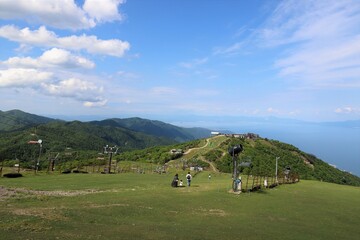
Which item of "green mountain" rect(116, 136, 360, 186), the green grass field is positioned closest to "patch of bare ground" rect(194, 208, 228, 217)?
the green grass field

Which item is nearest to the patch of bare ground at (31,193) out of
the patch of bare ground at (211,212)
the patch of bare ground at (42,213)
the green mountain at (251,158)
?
the patch of bare ground at (42,213)

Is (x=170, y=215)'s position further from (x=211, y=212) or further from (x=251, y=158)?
(x=251, y=158)

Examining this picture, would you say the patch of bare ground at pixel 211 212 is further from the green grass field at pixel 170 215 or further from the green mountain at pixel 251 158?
the green mountain at pixel 251 158

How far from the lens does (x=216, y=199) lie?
33.9m

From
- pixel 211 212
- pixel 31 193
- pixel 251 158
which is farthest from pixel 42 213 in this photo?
pixel 251 158

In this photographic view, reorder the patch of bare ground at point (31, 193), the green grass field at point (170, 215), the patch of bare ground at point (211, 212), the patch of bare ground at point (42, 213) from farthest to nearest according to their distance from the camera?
the patch of bare ground at point (31, 193) → the patch of bare ground at point (211, 212) → the patch of bare ground at point (42, 213) → the green grass field at point (170, 215)

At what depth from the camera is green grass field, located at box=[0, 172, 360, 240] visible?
2017 cm

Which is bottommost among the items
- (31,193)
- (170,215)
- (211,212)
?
(31,193)

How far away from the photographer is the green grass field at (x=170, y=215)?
2017 centimetres

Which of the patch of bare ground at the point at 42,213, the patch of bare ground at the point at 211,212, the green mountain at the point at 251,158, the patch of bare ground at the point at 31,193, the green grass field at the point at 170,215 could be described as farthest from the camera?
the green mountain at the point at 251,158

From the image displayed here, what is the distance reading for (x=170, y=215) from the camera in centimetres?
2602

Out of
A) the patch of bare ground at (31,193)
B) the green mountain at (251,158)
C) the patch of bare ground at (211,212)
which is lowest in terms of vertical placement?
the patch of bare ground at (31,193)

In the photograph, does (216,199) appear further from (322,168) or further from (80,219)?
(322,168)

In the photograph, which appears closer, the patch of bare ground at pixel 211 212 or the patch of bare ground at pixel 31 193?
the patch of bare ground at pixel 211 212
